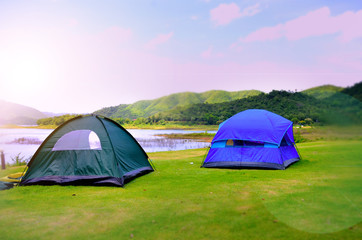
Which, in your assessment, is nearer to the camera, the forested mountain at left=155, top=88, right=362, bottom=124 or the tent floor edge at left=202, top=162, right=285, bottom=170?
the forested mountain at left=155, top=88, right=362, bottom=124

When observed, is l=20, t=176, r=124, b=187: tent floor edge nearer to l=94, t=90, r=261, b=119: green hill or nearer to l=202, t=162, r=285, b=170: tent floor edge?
l=202, t=162, r=285, b=170: tent floor edge

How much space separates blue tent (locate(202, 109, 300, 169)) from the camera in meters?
9.94

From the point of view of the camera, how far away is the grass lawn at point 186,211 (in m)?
4.18

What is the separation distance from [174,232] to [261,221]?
1.49 meters

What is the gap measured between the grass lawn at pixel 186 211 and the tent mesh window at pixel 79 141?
4.11 feet

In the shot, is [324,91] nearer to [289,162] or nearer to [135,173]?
[135,173]

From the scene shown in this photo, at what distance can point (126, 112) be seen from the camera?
11138 centimetres

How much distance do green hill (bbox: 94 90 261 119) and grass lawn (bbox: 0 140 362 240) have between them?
93307mm

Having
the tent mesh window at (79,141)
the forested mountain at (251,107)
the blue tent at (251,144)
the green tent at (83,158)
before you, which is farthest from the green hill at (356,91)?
the blue tent at (251,144)

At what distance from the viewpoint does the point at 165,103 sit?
135 m

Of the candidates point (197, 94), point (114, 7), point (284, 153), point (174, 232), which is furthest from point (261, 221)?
point (197, 94)

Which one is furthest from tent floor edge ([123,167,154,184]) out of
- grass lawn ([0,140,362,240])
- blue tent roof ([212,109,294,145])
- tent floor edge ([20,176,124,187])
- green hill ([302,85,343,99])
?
green hill ([302,85,343,99])

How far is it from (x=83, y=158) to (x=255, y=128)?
6062mm

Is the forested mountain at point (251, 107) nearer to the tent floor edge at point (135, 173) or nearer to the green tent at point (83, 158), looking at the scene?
the tent floor edge at point (135, 173)
